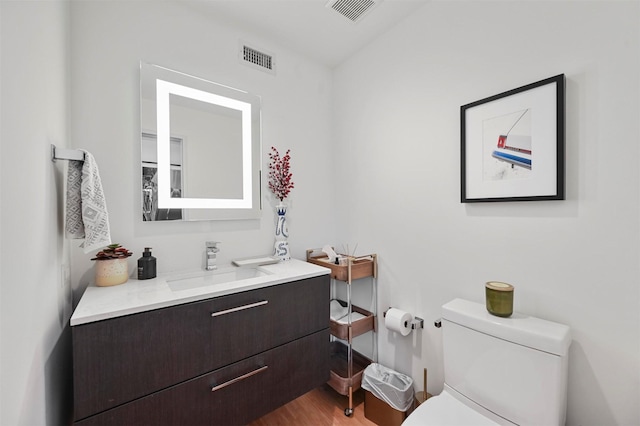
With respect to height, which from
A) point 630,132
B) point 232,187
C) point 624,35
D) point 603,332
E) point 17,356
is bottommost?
point 603,332

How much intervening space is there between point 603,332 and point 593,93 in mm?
929

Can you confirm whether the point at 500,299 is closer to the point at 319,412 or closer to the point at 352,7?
the point at 319,412

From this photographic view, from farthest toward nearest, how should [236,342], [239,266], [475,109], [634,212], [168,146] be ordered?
[239,266] → [168,146] → [475,109] → [236,342] → [634,212]

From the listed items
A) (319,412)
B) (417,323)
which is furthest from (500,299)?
(319,412)

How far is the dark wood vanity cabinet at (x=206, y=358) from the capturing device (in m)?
0.95

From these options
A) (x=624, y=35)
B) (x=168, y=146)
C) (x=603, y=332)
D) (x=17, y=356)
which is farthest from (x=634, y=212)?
(x=168, y=146)

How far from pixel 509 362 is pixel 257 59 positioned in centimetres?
219

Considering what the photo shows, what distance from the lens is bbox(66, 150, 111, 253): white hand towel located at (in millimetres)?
1053

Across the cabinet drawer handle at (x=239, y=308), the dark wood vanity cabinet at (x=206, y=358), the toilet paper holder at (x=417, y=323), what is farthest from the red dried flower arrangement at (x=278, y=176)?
the toilet paper holder at (x=417, y=323)

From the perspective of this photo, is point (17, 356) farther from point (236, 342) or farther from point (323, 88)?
point (323, 88)

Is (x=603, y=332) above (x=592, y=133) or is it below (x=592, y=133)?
below

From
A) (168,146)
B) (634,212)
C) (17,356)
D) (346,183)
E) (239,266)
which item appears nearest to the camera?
(17,356)

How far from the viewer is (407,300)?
1739 mm

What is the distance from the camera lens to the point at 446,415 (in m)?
1.14
